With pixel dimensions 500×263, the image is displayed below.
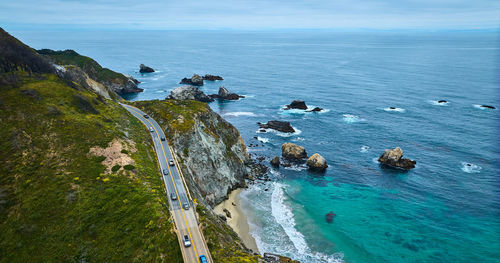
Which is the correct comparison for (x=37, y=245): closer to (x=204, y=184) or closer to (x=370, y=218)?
(x=204, y=184)

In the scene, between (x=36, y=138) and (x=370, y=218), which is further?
(x=370, y=218)

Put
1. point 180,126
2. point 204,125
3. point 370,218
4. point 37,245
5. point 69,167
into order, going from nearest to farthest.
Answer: point 37,245, point 69,167, point 370,218, point 180,126, point 204,125

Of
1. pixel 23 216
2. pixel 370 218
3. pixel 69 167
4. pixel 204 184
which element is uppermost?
pixel 69 167

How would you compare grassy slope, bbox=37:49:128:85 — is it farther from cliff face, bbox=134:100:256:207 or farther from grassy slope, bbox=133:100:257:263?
cliff face, bbox=134:100:256:207

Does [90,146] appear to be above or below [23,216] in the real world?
above

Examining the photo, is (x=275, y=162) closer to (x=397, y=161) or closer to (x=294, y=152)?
(x=294, y=152)

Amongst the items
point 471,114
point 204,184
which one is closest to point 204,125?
point 204,184

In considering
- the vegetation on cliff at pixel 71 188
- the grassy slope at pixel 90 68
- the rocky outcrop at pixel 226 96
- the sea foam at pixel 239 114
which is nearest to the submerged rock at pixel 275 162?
the vegetation on cliff at pixel 71 188

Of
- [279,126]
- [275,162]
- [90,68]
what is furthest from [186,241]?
[90,68]

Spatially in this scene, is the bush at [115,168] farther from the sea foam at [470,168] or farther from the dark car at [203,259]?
the sea foam at [470,168]
